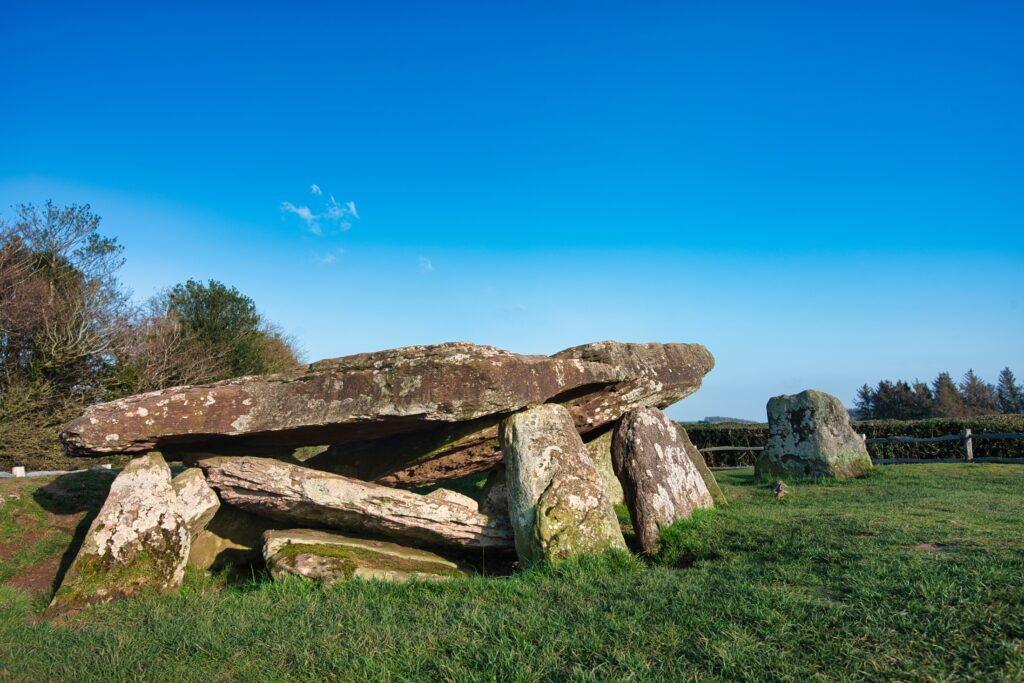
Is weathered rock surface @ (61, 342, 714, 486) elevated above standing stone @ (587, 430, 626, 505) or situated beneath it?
elevated above

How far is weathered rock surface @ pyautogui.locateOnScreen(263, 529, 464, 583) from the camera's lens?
7738mm

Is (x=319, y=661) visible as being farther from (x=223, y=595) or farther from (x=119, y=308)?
(x=119, y=308)

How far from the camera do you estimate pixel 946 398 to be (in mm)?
38031

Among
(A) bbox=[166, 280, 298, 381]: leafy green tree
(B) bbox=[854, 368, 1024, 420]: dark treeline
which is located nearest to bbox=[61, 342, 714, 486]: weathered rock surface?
(A) bbox=[166, 280, 298, 381]: leafy green tree

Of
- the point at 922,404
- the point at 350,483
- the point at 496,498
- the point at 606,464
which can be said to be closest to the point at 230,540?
the point at 350,483

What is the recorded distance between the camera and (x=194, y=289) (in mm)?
31328

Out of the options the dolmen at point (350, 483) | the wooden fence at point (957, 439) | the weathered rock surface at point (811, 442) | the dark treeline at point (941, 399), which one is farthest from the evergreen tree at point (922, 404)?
the dolmen at point (350, 483)

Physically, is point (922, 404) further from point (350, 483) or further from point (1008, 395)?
point (350, 483)

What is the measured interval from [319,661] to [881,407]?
40.4m

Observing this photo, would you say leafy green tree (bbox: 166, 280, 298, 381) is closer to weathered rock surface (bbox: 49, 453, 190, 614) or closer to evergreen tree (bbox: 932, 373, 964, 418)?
weathered rock surface (bbox: 49, 453, 190, 614)

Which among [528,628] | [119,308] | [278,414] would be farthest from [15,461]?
[528,628]

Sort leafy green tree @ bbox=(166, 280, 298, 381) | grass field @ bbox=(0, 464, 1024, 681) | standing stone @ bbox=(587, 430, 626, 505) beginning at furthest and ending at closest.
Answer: leafy green tree @ bbox=(166, 280, 298, 381), standing stone @ bbox=(587, 430, 626, 505), grass field @ bbox=(0, 464, 1024, 681)

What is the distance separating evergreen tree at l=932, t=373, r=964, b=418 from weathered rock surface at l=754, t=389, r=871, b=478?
26796 mm

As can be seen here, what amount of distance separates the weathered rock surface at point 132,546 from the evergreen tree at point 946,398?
39089mm
